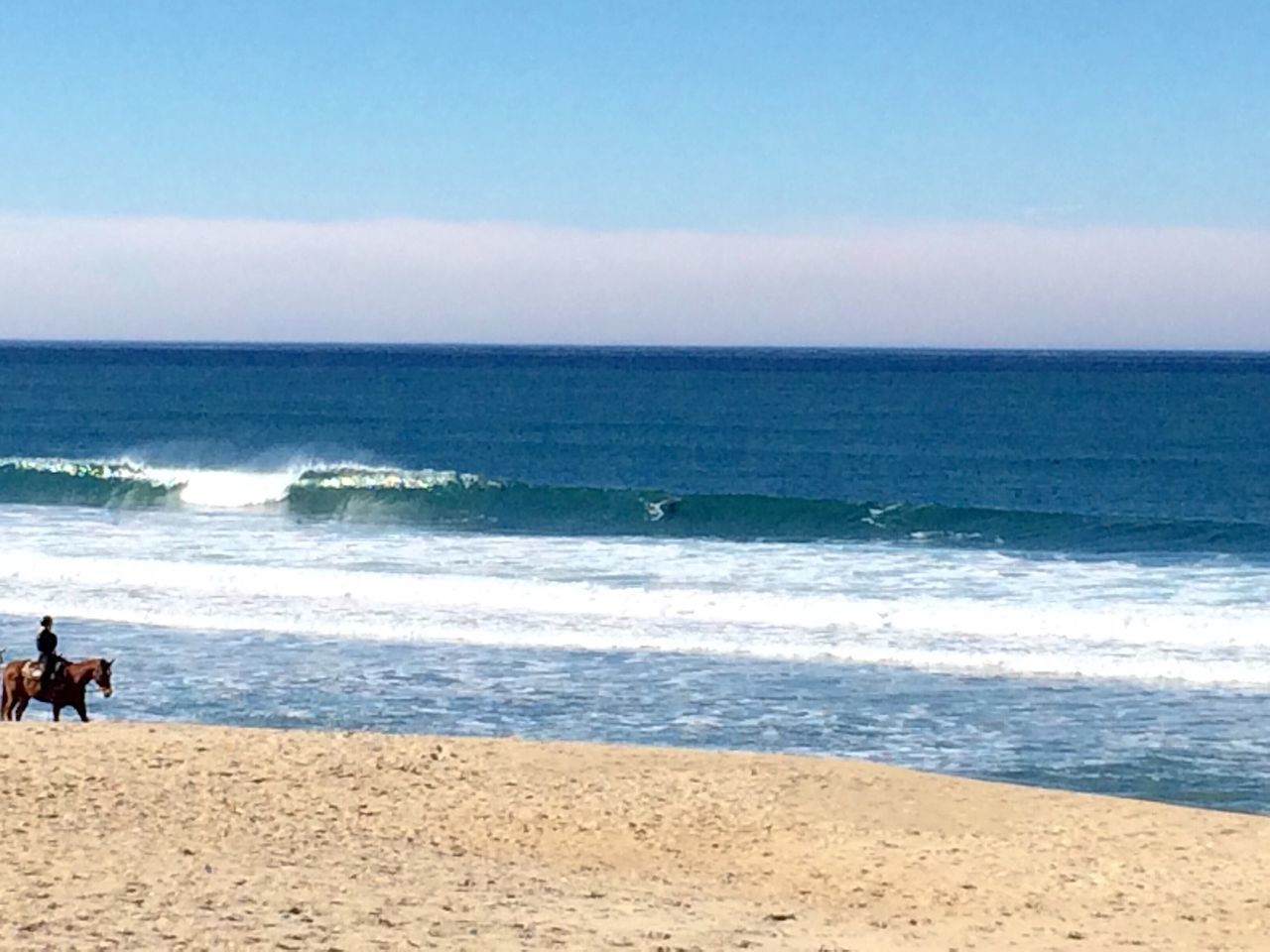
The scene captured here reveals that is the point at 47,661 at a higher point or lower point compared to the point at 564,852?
higher

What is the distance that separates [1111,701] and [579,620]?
302 inches

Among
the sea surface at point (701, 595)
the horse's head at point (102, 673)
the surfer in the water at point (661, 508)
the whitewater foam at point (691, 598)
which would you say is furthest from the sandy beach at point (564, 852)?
the surfer in the water at point (661, 508)

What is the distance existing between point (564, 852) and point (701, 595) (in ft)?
41.2

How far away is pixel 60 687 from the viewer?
17234mm

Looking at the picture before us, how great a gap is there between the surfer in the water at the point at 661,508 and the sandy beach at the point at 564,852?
2177 cm

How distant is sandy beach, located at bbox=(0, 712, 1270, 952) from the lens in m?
10.3

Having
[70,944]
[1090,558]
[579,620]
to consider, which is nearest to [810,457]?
[1090,558]

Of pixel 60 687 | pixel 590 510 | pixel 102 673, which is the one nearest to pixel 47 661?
pixel 60 687

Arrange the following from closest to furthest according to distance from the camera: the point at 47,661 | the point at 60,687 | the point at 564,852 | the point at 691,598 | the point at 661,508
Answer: the point at 564,852, the point at 47,661, the point at 60,687, the point at 691,598, the point at 661,508

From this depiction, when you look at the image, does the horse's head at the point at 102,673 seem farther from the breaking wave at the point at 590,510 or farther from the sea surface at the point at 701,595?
the breaking wave at the point at 590,510

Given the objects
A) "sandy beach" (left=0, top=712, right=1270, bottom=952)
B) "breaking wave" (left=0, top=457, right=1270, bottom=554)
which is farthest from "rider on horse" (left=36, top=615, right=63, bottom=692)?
"breaking wave" (left=0, top=457, right=1270, bottom=554)

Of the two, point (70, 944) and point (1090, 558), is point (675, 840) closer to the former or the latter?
point (70, 944)

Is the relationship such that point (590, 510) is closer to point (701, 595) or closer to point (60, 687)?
point (701, 595)

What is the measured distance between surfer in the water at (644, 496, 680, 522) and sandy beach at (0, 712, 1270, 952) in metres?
21.8
